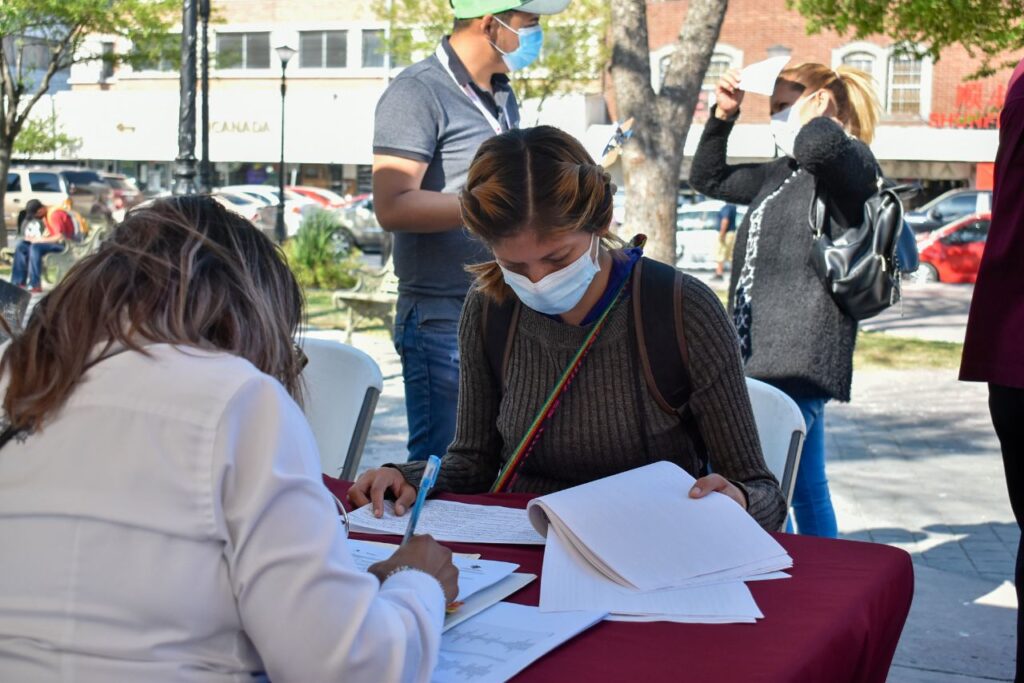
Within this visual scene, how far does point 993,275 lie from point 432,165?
1.60 m

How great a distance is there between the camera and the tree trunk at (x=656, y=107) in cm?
915

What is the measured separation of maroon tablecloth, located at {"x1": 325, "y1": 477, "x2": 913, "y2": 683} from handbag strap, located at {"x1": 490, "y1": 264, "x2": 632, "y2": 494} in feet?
1.55

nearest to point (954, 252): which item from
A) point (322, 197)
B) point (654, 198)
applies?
point (654, 198)

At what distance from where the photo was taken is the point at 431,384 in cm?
342

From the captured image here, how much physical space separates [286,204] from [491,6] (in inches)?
981

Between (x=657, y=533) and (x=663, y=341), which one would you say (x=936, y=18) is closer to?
(x=663, y=341)

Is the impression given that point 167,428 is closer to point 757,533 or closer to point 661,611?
point 661,611

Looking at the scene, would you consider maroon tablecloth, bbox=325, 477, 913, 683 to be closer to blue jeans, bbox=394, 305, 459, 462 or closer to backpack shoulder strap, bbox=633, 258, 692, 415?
backpack shoulder strap, bbox=633, 258, 692, 415

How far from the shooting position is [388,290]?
442 inches

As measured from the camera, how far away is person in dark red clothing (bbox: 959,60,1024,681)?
2.87 meters

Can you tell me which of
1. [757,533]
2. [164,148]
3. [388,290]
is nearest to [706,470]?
[757,533]

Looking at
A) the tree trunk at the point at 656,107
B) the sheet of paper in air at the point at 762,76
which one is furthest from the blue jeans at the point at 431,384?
the tree trunk at the point at 656,107

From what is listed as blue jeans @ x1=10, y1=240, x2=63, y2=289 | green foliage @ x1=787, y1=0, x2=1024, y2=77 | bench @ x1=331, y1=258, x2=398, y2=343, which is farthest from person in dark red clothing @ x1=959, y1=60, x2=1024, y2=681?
blue jeans @ x1=10, y1=240, x2=63, y2=289

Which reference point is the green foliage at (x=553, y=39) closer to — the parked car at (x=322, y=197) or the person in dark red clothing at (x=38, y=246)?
the parked car at (x=322, y=197)
